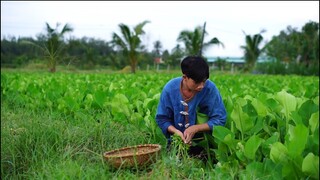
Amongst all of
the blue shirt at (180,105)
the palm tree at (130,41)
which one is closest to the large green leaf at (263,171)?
the blue shirt at (180,105)

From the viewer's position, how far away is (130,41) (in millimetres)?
24047

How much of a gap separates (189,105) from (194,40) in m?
22.5

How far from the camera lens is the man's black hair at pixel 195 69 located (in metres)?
2.80

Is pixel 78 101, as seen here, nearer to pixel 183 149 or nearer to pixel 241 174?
pixel 183 149

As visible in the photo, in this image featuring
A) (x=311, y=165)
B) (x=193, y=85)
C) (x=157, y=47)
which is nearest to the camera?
(x=311, y=165)

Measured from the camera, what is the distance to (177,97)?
3109 mm

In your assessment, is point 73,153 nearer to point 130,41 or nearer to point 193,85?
point 193,85

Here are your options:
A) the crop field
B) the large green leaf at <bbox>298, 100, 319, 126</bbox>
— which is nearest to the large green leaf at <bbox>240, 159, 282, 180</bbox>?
the crop field

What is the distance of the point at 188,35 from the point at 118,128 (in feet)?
74.3

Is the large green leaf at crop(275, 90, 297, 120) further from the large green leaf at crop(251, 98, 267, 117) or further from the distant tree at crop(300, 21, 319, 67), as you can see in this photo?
the distant tree at crop(300, 21, 319, 67)

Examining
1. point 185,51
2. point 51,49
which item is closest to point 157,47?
point 185,51

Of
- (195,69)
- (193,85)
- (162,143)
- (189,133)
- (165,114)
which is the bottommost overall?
(162,143)

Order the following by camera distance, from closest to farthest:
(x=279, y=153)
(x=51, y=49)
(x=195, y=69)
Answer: (x=279, y=153), (x=195, y=69), (x=51, y=49)

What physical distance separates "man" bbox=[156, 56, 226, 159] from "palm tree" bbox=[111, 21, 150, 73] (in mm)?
20476
